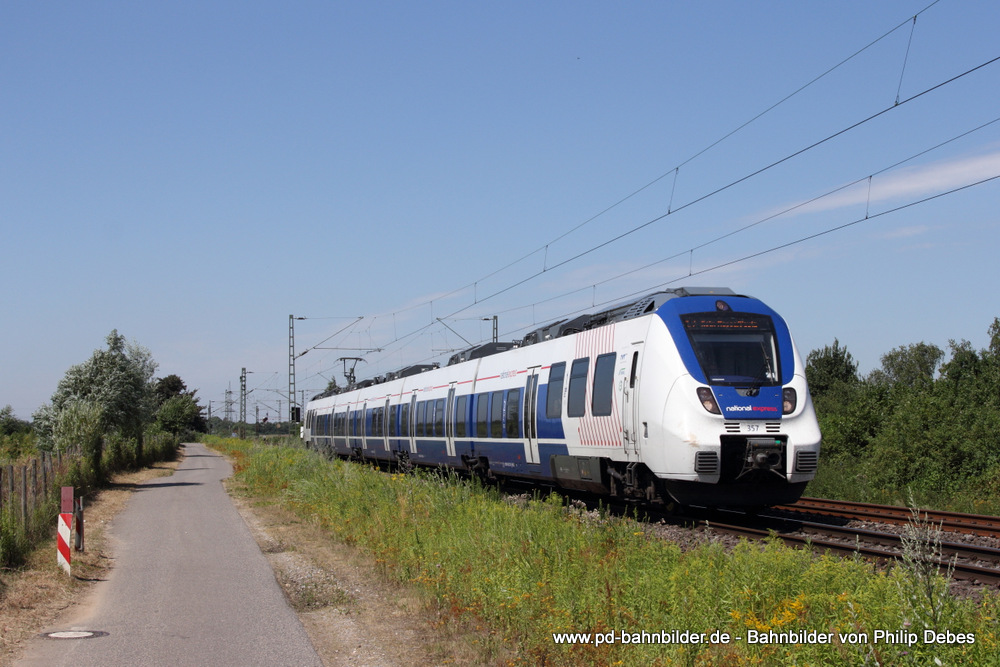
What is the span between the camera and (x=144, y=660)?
25.1ft

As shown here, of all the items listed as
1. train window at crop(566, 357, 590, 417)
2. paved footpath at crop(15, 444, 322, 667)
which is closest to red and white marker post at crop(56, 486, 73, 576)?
paved footpath at crop(15, 444, 322, 667)

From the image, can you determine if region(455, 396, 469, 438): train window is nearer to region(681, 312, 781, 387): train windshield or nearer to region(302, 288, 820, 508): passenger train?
region(302, 288, 820, 508): passenger train

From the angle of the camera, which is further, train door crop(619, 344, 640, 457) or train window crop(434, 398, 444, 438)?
train window crop(434, 398, 444, 438)

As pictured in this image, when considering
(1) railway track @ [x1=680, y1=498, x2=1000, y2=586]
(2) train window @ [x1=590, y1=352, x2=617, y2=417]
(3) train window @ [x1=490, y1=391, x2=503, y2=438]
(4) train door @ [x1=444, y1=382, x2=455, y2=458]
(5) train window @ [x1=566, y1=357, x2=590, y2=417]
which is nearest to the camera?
(1) railway track @ [x1=680, y1=498, x2=1000, y2=586]

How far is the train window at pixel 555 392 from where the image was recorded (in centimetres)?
1733

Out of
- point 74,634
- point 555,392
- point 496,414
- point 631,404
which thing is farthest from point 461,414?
point 74,634

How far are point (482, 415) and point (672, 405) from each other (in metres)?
9.73

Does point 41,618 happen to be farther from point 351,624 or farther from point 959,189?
point 959,189

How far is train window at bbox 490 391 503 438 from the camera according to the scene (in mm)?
20808

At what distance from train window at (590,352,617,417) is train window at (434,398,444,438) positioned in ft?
36.0

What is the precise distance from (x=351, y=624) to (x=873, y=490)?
15.6 meters

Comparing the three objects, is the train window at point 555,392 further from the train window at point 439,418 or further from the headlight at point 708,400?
the train window at point 439,418

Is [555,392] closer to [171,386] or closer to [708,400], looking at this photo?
[708,400]

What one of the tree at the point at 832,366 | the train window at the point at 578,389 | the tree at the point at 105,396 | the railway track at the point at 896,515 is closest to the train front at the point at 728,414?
the railway track at the point at 896,515
